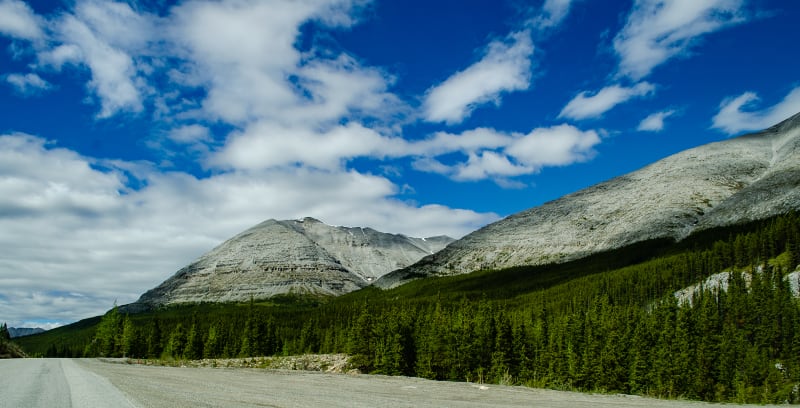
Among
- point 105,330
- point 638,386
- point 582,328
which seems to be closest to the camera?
point 638,386

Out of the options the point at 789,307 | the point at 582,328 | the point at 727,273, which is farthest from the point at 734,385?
the point at 727,273

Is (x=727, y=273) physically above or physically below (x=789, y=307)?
above

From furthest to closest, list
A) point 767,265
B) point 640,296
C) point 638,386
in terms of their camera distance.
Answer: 1. point 640,296
2. point 767,265
3. point 638,386

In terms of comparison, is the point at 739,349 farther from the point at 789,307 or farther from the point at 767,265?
the point at 767,265

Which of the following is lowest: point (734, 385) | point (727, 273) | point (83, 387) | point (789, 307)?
point (734, 385)

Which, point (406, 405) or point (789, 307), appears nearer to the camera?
point (406, 405)

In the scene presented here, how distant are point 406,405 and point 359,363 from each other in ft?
224

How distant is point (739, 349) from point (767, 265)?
207ft

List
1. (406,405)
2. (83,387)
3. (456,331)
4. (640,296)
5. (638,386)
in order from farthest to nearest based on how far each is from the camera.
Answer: (640,296) → (456,331) → (638,386) → (83,387) → (406,405)

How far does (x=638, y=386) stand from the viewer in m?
72.7

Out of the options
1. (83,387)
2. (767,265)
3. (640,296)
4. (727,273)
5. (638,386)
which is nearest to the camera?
(83,387)

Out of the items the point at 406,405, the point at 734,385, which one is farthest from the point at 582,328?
the point at 406,405

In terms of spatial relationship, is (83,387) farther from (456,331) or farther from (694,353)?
(694,353)

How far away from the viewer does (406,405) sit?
1875 cm
